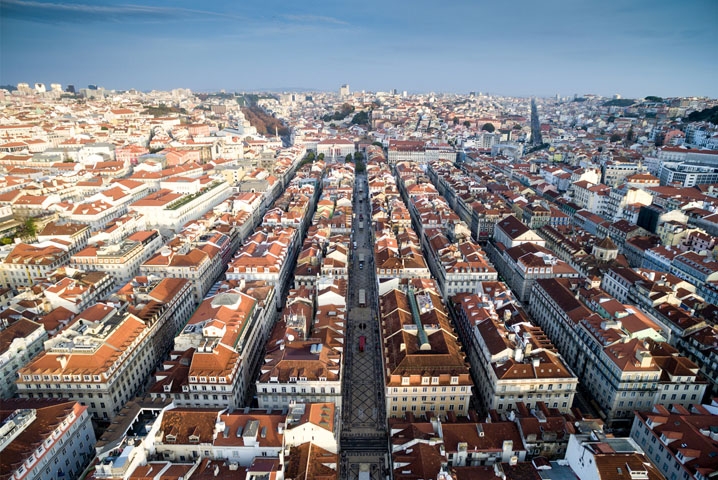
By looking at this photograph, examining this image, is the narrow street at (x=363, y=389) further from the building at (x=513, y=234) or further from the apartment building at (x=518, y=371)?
the building at (x=513, y=234)

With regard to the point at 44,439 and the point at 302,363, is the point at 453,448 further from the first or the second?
the point at 44,439

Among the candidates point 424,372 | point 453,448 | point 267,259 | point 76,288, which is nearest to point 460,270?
point 424,372

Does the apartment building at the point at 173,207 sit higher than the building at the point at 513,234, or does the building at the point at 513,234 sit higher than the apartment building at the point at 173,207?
the building at the point at 513,234

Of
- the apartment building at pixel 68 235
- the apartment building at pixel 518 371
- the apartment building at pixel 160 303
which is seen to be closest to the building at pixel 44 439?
the apartment building at pixel 160 303

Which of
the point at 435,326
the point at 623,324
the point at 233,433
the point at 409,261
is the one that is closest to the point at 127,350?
the point at 233,433

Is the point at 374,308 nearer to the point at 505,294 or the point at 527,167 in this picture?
the point at 505,294

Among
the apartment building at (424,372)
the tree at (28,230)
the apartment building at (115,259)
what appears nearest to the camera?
the apartment building at (424,372)

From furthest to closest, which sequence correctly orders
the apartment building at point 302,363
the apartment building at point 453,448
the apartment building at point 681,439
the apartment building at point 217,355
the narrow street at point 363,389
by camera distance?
the apartment building at point 217,355 < the apartment building at point 302,363 < the narrow street at point 363,389 < the apartment building at point 453,448 < the apartment building at point 681,439

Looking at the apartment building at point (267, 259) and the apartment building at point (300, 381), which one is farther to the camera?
the apartment building at point (267, 259)
